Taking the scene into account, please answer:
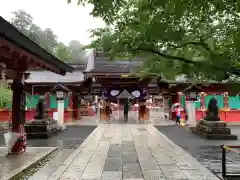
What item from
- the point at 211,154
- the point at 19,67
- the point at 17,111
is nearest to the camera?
the point at 19,67

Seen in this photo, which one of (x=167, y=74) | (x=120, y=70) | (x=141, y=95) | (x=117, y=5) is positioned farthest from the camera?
(x=141, y=95)

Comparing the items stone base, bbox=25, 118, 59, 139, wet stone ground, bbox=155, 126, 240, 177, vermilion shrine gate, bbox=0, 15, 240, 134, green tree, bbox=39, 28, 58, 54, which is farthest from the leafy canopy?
green tree, bbox=39, 28, 58, 54

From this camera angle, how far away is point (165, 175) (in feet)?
28.8

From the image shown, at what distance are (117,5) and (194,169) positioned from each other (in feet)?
20.2

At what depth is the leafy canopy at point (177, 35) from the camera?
15.3ft

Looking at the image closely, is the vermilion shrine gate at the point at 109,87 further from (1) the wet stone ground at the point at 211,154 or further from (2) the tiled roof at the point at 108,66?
(1) the wet stone ground at the point at 211,154

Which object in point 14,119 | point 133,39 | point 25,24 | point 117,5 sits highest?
point 25,24

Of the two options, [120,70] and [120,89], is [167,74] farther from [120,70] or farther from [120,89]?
[120,89]

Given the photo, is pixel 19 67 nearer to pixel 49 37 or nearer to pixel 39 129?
pixel 39 129

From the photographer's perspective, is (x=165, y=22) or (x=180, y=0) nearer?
(x=180, y=0)

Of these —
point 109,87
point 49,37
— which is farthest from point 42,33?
point 109,87

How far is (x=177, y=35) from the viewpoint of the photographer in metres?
5.13

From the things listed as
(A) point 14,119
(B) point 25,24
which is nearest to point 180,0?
(A) point 14,119

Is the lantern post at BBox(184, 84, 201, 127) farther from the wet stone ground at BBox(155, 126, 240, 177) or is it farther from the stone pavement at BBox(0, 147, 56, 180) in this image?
the stone pavement at BBox(0, 147, 56, 180)
